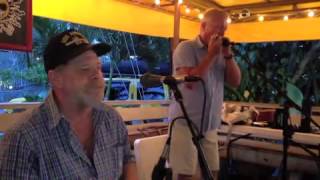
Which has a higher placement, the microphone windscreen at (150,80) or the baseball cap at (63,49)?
the baseball cap at (63,49)

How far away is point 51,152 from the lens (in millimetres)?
1125

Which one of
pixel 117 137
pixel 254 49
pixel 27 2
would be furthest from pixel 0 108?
pixel 254 49

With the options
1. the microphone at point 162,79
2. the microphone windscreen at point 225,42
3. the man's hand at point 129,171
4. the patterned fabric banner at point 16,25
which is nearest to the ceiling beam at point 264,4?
the microphone windscreen at point 225,42

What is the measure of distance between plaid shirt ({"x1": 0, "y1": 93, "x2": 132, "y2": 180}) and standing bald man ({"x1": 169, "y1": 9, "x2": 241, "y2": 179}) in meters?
0.83

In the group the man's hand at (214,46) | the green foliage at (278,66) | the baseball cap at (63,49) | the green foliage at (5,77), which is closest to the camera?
the baseball cap at (63,49)

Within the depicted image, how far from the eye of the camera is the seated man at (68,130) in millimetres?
1084

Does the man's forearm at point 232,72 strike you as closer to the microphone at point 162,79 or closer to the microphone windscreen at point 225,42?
the microphone windscreen at point 225,42

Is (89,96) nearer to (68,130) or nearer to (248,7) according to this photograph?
(68,130)

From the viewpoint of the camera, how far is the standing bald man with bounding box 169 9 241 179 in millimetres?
2092

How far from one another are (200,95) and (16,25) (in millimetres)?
1545

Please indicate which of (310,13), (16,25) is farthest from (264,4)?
(16,25)

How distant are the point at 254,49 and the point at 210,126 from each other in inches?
137

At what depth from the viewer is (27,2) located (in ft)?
9.18

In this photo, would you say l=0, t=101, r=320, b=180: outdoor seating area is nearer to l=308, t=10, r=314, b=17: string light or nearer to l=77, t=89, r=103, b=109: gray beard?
l=77, t=89, r=103, b=109: gray beard
